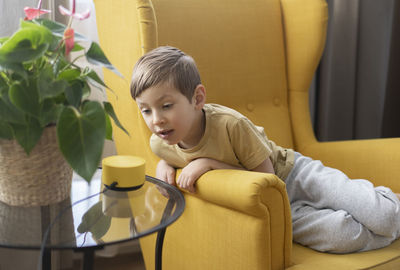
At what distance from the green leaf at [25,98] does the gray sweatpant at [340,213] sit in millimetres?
815

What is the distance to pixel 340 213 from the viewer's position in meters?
1.31

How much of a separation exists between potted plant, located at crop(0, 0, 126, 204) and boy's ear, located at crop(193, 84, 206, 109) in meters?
0.39

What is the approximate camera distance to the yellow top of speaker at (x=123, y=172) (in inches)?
41.7

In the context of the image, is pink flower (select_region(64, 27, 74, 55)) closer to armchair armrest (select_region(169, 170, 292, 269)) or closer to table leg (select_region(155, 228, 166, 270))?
armchair armrest (select_region(169, 170, 292, 269))

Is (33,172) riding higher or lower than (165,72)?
lower

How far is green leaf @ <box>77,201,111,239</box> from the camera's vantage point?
0.92 m

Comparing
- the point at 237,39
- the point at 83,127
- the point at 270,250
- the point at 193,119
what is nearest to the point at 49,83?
the point at 83,127

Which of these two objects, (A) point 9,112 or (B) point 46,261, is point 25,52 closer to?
(A) point 9,112

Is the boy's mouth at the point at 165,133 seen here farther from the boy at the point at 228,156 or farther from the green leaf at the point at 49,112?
the green leaf at the point at 49,112

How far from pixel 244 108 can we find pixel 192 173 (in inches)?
23.6

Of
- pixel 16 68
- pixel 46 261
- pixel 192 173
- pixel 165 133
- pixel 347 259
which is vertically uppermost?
pixel 16 68

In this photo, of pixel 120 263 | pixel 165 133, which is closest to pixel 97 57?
pixel 165 133

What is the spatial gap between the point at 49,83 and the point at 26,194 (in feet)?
0.80

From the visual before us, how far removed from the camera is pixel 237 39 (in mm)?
1715
